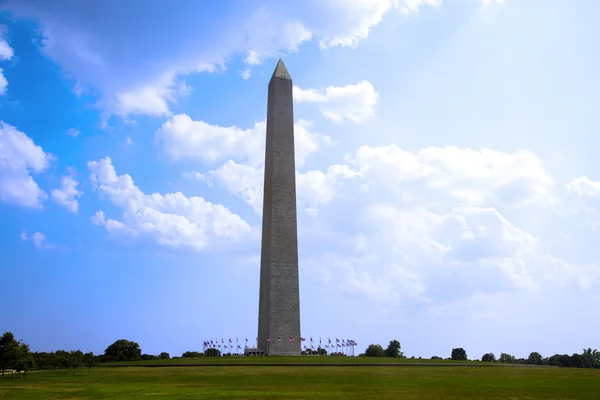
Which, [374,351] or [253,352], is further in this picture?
[374,351]

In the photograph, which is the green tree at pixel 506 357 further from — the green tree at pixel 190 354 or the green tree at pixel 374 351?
the green tree at pixel 190 354

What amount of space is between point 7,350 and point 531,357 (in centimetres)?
6519

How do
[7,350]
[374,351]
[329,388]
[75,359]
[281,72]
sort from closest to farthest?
[329,388] → [7,350] → [75,359] → [374,351] → [281,72]

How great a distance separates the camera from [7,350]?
41.7 metres

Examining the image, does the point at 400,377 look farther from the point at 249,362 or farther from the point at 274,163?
the point at 274,163

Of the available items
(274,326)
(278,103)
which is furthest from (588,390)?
(278,103)

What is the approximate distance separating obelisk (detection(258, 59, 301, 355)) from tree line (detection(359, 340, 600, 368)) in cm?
1119

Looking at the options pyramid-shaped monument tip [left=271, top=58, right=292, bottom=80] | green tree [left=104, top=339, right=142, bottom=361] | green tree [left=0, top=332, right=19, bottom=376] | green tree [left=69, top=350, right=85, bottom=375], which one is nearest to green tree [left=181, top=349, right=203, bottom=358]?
green tree [left=104, top=339, right=142, bottom=361]

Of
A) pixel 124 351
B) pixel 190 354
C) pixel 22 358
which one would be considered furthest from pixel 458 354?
pixel 22 358

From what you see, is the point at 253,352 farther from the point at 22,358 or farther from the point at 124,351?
the point at 22,358

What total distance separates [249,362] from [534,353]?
4431 cm

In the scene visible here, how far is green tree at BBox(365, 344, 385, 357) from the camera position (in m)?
70.1

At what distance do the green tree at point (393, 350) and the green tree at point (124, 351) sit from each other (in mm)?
32811

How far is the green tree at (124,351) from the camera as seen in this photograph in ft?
223
